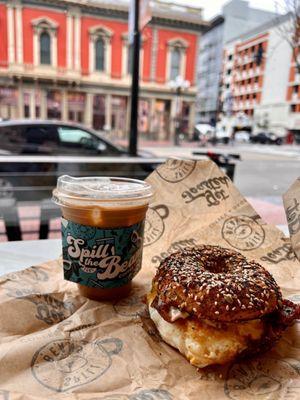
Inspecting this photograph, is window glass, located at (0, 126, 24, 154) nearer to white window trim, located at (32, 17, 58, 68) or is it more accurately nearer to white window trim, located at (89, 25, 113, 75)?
white window trim, located at (32, 17, 58, 68)

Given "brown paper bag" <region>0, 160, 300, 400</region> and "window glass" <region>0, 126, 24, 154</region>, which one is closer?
"brown paper bag" <region>0, 160, 300, 400</region>

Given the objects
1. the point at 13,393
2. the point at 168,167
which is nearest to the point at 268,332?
the point at 13,393

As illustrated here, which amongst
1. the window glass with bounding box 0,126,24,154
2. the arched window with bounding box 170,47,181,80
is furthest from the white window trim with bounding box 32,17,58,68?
the arched window with bounding box 170,47,181,80

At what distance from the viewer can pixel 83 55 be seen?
5.97 m

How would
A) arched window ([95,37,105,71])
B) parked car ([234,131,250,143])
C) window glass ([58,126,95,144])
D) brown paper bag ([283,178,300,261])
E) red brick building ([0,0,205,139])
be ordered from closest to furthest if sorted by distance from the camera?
1. brown paper bag ([283,178,300,261])
2. red brick building ([0,0,205,139])
3. window glass ([58,126,95,144])
4. arched window ([95,37,105,71])
5. parked car ([234,131,250,143])

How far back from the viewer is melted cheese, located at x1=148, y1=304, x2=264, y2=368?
792 mm

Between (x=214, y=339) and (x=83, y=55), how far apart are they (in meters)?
6.05

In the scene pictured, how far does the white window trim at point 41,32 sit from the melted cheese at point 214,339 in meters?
3.94

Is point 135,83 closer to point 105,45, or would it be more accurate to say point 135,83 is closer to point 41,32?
point 41,32

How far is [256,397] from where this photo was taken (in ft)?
2.40

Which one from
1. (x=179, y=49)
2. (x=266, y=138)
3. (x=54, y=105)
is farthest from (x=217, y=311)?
(x=266, y=138)

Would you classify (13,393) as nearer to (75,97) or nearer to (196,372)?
(196,372)

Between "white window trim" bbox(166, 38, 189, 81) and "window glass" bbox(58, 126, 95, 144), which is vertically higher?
"white window trim" bbox(166, 38, 189, 81)

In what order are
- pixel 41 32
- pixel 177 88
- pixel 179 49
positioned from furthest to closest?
pixel 177 88 → pixel 179 49 → pixel 41 32
